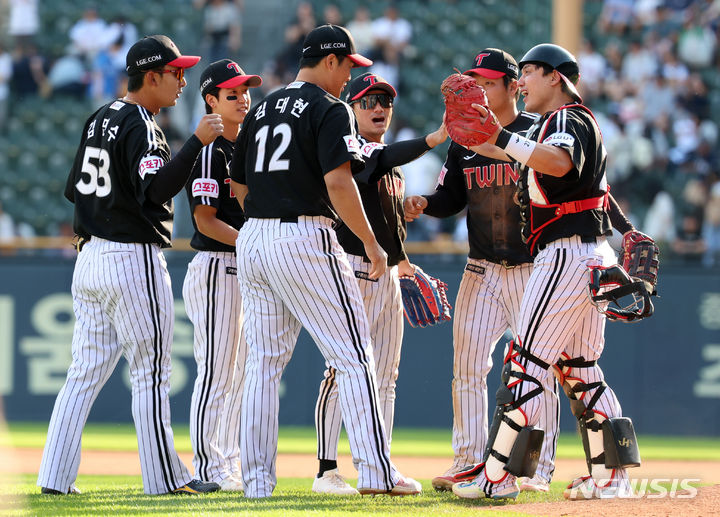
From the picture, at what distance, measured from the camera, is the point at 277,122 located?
487 cm

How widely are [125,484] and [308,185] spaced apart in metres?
2.36

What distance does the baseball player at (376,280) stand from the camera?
18.2ft

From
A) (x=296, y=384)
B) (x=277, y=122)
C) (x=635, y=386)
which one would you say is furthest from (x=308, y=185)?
(x=635, y=386)

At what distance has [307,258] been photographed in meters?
4.77

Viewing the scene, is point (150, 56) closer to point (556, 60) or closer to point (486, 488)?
point (556, 60)

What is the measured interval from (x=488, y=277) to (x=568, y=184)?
105cm

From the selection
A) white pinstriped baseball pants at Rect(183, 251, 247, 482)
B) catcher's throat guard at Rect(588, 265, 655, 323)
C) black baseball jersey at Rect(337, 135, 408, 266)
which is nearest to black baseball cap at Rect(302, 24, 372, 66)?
black baseball jersey at Rect(337, 135, 408, 266)

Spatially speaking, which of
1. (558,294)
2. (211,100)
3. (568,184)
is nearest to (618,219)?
(568,184)

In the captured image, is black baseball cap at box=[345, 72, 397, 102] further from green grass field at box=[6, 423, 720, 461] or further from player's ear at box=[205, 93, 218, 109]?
green grass field at box=[6, 423, 720, 461]

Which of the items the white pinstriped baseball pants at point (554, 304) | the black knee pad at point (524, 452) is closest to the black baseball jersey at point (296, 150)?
the white pinstriped baseball pants at point (554, 304)

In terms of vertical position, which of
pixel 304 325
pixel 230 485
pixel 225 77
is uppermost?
pixel 225 77

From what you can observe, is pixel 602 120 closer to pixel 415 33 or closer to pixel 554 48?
pixel 415 33

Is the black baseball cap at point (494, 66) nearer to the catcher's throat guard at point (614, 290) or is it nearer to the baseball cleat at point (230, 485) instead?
the catcher's throat guard at point (614, 290)

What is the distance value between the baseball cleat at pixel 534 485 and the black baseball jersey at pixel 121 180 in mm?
2299
